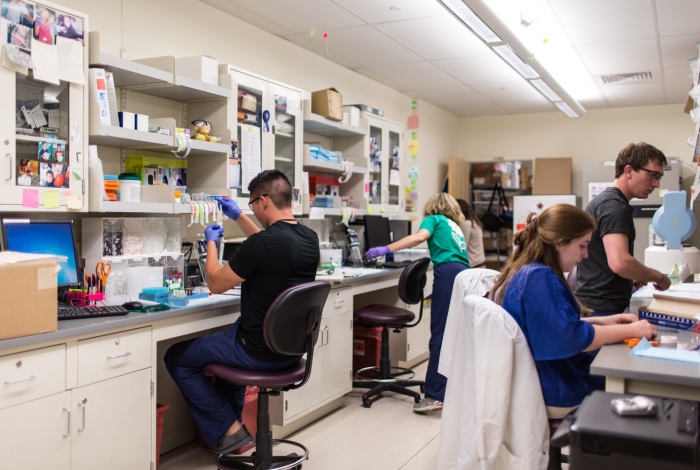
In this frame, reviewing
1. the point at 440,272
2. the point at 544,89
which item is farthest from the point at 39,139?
the point at 544,89

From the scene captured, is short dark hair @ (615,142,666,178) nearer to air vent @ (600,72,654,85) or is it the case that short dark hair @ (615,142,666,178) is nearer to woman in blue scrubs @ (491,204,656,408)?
woman in blue scrubs @ (491,204,656,408)

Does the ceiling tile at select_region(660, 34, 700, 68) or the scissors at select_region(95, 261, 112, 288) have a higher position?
the ceiling tile at select_region(660, 34, 700, 68)

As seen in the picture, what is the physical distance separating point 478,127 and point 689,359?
6551 millimetres

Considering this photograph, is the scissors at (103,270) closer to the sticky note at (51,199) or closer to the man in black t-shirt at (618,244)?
the sticky note at (51,199)

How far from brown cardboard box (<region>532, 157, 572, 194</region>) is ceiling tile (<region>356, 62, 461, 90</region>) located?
187 cm

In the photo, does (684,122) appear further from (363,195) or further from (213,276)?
(213,276)

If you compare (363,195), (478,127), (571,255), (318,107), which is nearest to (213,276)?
(571,255)

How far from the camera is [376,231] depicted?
5.01m

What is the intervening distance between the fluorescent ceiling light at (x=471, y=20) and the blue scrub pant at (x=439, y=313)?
1412mm

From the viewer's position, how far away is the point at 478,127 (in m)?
8.03

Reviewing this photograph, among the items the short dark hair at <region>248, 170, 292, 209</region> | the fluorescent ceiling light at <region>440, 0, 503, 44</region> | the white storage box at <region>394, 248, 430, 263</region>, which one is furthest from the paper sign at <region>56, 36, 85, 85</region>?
the white storage box at <region>394, 248, 430, 263</region>

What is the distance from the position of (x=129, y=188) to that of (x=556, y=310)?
2.00m

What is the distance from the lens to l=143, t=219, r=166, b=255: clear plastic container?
124 inches

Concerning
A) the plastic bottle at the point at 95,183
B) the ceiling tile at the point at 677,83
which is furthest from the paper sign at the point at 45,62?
the ceiling tile at the point at 677,83
